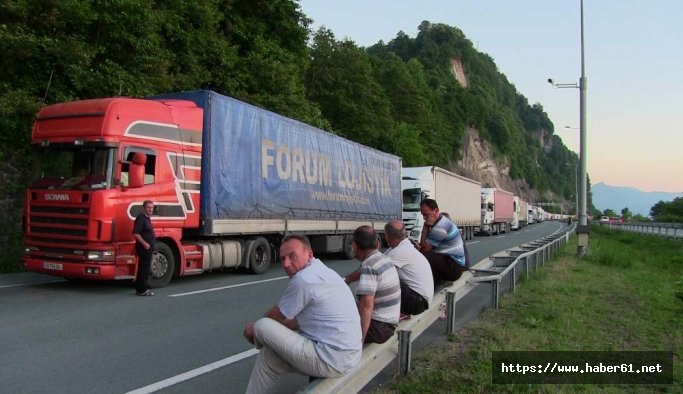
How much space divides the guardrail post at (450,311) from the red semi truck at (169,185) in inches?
229

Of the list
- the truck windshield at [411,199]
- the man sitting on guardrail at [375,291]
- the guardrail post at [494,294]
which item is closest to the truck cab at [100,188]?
the guardrail post at [494,294]

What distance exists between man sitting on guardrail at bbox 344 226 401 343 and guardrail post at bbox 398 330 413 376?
0.18 meters

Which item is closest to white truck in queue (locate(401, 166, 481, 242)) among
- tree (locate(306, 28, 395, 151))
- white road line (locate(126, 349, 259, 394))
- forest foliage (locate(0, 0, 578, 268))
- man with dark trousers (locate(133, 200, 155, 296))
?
forest foliage (locate(0, 0, 578, 268))

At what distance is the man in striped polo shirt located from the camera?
A: 809cm

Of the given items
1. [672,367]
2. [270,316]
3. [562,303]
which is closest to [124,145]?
[270,316]

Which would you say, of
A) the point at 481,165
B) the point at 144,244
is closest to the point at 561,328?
the point at 144,244

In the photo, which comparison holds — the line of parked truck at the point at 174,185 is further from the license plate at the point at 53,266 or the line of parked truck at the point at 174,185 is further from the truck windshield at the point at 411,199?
the truck windshield at the point at 411,199

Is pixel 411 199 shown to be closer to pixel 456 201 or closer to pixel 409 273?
pixel 456 201

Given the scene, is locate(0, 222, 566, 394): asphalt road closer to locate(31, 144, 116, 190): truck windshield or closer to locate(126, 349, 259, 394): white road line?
locate(126, 349, 259, 394): white road line

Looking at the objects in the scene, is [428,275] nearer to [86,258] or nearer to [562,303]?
[562,303]

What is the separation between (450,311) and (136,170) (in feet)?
19.9

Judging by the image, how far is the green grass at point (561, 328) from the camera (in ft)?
16.3

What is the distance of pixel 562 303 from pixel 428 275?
4.02m

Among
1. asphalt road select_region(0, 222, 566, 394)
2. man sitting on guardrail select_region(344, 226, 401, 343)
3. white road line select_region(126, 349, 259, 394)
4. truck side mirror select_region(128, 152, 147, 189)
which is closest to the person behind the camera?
man sitting on guardrail select_region(344, 226, 401, 343)
